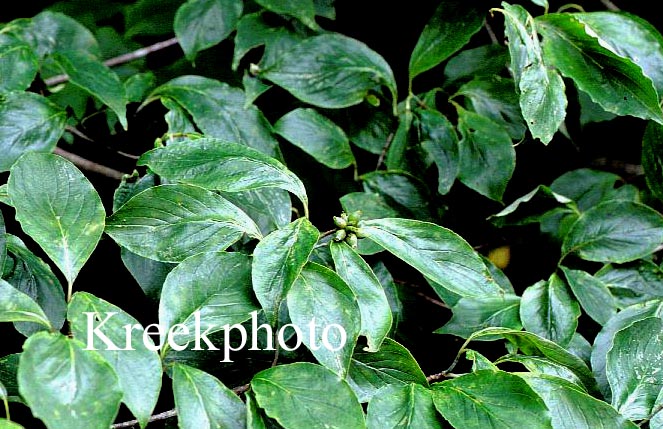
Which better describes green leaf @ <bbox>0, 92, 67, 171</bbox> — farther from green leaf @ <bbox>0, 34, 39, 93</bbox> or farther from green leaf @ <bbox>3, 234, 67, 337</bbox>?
green leaf @ <bbox>3, 234, 67, 337</bbox>

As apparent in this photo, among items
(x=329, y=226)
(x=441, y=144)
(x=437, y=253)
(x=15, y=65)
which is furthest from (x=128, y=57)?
(x=437, y=253)

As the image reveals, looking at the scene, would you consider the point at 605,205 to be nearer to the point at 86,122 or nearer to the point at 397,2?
the point at 397,2

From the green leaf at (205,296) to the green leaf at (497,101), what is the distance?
53cm

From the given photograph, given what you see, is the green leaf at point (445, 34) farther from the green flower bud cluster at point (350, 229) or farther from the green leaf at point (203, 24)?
the green flower bud cluster at point (350, 229)

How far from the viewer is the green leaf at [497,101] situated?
1.11 metres

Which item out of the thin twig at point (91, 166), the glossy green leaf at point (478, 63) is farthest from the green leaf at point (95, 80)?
the glossy green leaf at point (478, 63)

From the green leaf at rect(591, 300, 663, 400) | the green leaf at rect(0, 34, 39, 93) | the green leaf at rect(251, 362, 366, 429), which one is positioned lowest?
the green leaf at rect(591, 300, 663, 400)

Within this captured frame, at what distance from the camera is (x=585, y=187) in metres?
1.23

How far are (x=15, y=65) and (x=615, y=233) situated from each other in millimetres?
787

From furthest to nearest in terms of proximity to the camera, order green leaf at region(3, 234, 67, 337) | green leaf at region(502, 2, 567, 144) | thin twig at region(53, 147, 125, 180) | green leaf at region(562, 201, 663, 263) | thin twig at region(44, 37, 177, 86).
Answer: thin twig at region(44, 37, 177, 86) → thin twig at region(53, 147, 125, 180) → green leaf at region(562, 201, 663, 263) → green leaf at region(502, 2, 567, 144) → green leaf at region(3, 234, 67, 337)

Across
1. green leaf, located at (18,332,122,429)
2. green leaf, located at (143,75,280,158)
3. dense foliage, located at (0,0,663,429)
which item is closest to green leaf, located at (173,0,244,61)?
dense foliage, located at (0,0,663,429)

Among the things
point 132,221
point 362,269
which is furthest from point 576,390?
point 132,221

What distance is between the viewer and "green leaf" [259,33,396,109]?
1.07 meters

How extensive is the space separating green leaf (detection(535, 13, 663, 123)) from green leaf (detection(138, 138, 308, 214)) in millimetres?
387
